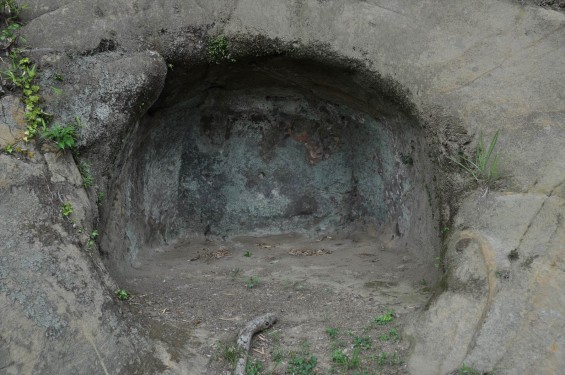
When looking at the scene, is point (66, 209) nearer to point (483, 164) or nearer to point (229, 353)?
point (229, 353)

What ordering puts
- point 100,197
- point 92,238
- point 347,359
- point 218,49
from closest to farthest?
1. point 347,359
2. point 92,238
3. point 100,197
4. point 218,49

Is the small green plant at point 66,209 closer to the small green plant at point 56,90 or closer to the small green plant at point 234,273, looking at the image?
the small green plant at point 56,90

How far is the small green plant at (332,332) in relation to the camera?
13.1ft

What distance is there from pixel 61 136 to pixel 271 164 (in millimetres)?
2602

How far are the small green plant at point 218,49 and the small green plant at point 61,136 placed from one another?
1367mm

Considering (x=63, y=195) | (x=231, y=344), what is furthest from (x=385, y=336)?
(x=63, y=195)

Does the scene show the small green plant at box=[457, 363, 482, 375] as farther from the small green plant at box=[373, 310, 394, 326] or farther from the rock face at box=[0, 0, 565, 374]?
the small green plant at box=[373, 310, 394, 326]

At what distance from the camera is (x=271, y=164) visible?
6324 mm

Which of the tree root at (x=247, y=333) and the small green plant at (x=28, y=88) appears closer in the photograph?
the tree root at (x=247, y=333)

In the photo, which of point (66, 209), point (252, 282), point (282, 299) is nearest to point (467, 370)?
point (282, 299)

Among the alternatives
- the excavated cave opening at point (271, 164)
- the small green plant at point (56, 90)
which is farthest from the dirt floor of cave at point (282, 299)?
the small green plant at point (56, 90)

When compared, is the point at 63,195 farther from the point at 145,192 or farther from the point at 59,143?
the point at 145,192

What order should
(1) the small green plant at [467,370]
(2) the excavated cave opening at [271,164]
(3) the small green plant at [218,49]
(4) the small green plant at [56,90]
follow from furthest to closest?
(2) the excavated cave opening at [271,164], (3) the small green plant at [218,49], (4) the small green plant at [56,90], (1) the small green plant at [467,370]

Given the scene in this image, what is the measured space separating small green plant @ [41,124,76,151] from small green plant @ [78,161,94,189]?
0.16 m
